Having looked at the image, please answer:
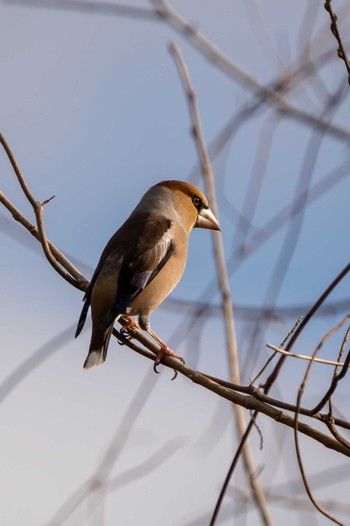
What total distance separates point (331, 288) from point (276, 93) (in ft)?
5.65

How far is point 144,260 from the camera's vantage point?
4484 mm

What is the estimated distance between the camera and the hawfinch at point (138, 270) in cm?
401

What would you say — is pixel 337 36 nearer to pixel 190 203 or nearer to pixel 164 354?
pixel 164 354

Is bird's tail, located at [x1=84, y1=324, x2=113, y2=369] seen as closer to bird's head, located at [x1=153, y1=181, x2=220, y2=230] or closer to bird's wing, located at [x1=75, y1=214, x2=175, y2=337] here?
bird's wing, located at [x1=75, y1=214, x2=175, y2=337]

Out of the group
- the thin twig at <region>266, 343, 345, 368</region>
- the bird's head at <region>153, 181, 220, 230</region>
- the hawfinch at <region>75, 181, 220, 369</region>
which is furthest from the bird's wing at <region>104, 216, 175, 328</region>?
the thin twig at <region>266, 343, 345, 368</region>

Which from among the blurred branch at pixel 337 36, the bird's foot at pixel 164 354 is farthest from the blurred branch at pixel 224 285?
the blurred branch at pixel 337 36

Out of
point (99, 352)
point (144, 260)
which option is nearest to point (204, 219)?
point (144, 260)

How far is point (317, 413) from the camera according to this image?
8.48 feet

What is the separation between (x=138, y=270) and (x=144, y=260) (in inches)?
3.8

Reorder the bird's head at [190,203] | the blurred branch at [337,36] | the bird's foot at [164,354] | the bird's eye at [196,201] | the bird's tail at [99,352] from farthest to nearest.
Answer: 1. the bird's eye at [196,201]
2. the bird's head at [190,203]
3. the bird's tail at [99,352]
4. the bird's foot at [164,354]
5. the blurred branch at [337,36]

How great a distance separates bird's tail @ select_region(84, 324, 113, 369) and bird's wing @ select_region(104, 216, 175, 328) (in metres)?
0.05

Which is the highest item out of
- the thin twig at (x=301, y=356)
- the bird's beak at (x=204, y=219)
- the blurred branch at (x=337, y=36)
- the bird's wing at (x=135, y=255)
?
the bird's beak at (x=204, y=219)

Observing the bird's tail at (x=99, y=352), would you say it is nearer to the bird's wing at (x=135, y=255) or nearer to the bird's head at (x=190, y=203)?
the bird's wing at (x=135, y=255)

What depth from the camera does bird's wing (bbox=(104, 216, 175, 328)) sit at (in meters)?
4.12
